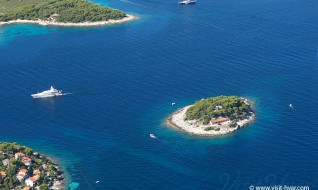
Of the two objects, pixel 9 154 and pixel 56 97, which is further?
pixel 56 97

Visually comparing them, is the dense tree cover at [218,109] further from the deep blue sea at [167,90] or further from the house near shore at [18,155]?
the house near shore at [18,155]

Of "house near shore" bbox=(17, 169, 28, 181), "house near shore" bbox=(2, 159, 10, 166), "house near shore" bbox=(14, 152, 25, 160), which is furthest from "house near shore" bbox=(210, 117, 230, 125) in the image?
"house near shore" bbox=(2, 159, 10, 166)

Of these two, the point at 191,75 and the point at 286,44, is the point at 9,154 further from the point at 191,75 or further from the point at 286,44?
the point at 286,44

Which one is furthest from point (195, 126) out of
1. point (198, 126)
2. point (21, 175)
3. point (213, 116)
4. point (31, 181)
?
point (21, 175)

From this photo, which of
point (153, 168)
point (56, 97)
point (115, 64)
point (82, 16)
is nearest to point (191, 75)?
point (115, 64)

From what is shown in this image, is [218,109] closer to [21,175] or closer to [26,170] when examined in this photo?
A: [26,170]

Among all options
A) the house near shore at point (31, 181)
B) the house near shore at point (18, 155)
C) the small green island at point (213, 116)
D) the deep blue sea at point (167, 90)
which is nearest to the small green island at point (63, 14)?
the deep blue sea at point (167, 90)
